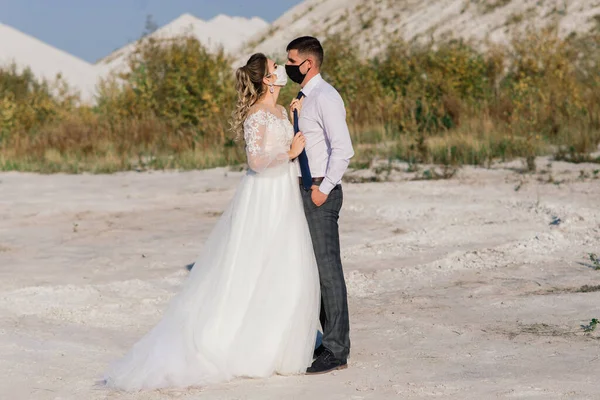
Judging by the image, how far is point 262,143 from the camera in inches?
236

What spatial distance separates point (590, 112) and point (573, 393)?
47.5 ft

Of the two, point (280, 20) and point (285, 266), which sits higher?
point (280, 20)

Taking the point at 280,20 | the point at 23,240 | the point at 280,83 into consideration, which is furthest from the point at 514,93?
the point at 280,20

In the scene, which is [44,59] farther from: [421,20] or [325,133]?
[325,133]

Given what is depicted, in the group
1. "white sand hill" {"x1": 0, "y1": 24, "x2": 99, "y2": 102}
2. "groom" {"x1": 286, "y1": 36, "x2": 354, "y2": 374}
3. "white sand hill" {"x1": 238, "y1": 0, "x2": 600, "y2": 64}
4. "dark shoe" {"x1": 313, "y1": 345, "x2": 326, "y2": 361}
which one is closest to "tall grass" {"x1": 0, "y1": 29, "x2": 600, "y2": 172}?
"white sand hill" {"x1": 238, "y1": 0, "x2": 600, "y2": 64}

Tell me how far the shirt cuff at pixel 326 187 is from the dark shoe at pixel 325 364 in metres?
0.96

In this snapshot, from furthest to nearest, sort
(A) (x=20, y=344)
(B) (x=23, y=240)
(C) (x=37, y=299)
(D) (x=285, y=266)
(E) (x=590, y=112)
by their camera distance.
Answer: (E) (x=590, y=112), (B) (x=23, y=240), (C) (x=37, y=299), (A) (x=20, y=344), (D) (x=285, y=266)

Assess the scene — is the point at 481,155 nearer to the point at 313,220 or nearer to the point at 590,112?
the point at 590,112

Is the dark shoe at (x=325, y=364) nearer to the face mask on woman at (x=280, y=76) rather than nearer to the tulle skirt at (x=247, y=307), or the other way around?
the tulle skirt at (x=247, y=307)

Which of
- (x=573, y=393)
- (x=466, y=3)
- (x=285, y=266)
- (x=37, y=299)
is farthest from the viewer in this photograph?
(x=466, y=3)

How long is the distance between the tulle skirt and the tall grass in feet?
33.2

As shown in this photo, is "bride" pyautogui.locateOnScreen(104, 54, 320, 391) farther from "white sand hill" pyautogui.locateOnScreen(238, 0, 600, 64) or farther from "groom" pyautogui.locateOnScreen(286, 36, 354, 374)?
"white sand hill" pyautogui.locateOnScreen(238, 0, 600, 64)

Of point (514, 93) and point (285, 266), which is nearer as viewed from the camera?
point (285, 266)

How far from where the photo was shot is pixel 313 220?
6.12m
